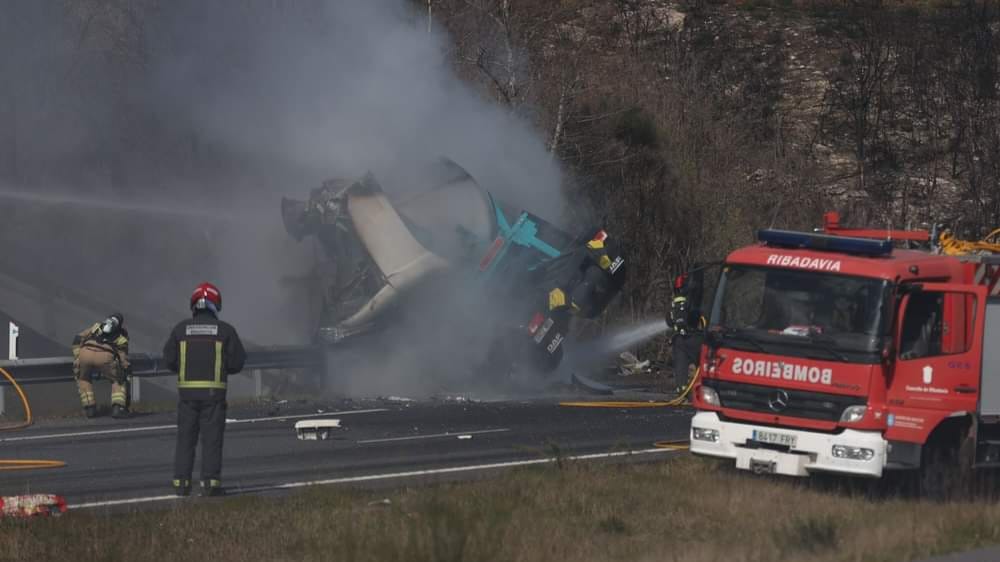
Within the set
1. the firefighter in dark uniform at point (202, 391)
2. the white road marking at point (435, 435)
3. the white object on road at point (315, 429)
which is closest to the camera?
the firefighter in dark uniform at point (202, 391)

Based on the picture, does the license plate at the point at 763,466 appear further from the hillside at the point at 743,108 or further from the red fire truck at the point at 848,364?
the hillside at the point at 743,108

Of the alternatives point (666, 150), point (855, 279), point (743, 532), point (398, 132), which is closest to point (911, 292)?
point (855, 279)

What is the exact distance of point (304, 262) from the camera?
2344 cm

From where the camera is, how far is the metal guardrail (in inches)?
724

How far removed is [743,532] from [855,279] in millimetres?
2666

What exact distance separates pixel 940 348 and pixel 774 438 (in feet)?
5.36

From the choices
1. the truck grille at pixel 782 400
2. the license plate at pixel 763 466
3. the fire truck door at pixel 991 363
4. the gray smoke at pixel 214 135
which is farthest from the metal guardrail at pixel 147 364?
the fire truck door at pixel 991 363

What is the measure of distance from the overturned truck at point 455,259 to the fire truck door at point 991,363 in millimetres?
9305

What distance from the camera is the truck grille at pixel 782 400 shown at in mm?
11773

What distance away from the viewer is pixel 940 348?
12.1 meters

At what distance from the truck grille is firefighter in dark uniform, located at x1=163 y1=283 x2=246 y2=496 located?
13.8 feet

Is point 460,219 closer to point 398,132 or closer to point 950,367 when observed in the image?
point 398,132

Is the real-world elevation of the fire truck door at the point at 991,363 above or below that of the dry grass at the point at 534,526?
above

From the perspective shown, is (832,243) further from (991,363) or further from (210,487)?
(210,487)
